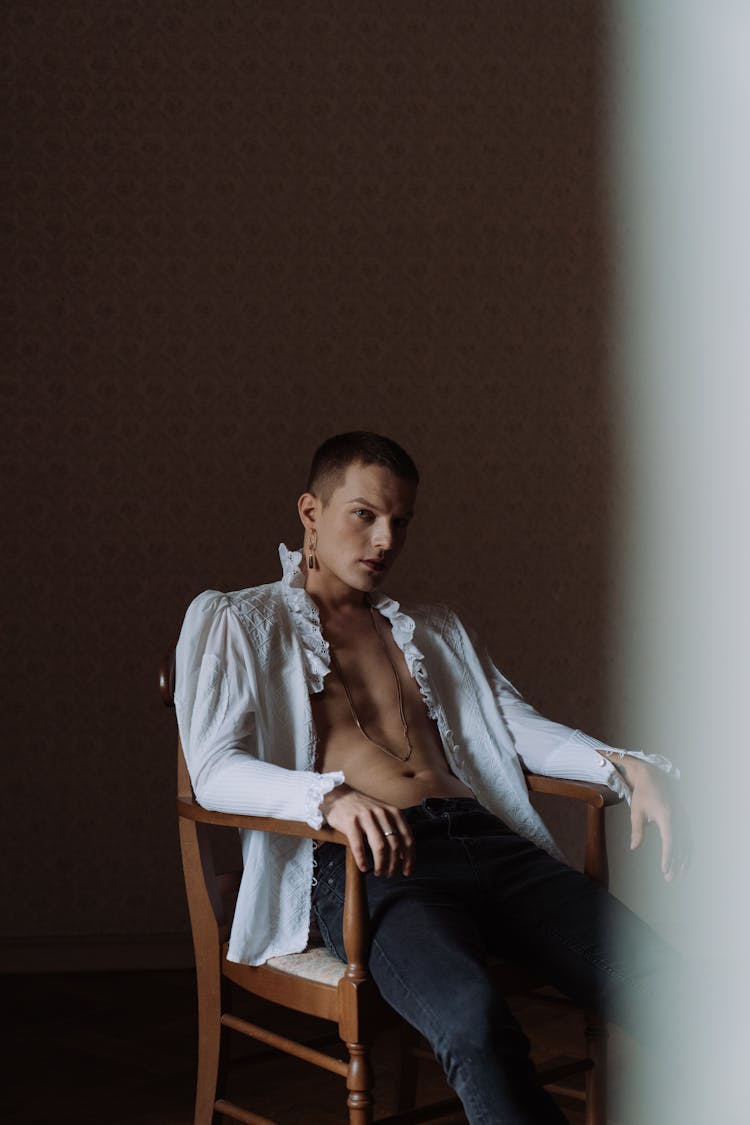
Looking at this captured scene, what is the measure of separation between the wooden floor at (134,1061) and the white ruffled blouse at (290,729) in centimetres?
34

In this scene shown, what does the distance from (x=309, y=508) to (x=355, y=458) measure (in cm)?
13

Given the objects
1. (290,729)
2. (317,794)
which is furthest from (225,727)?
(317,794)

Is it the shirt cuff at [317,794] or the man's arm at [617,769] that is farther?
the man's arm at [617,769]

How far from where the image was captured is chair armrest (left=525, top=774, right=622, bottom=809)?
6.11 ft

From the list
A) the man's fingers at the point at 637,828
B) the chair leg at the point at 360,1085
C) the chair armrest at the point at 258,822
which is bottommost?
the chair leg at the point at 360,1085

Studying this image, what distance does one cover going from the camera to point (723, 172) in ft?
10.6

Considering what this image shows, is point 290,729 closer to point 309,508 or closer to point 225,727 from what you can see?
point 225,727

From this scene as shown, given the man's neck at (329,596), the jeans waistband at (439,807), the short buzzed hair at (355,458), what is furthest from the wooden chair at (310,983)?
the short buzzed hair at (355,458)

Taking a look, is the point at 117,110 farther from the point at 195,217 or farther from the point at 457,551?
the point at 457,551

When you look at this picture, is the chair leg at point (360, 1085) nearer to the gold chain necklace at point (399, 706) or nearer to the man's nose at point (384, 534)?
the gold chain necklace at point (399, 706)

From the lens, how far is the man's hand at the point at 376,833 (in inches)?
59.5

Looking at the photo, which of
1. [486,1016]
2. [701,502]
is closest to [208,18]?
[701,502]

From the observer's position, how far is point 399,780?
186cm

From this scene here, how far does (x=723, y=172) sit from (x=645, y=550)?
1.07 m
